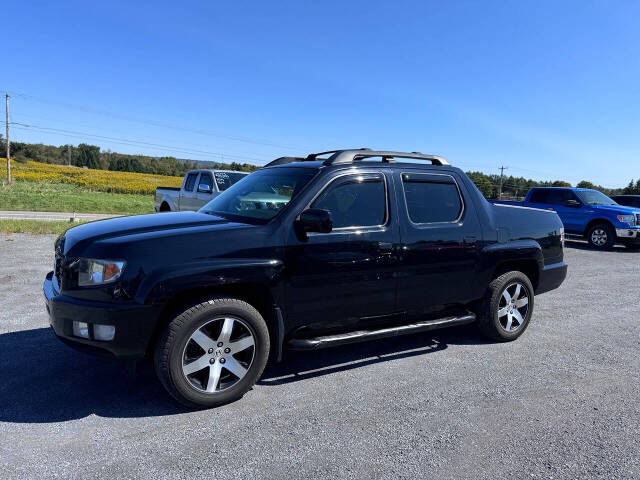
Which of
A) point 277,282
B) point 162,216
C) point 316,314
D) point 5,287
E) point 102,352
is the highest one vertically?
point 162,216

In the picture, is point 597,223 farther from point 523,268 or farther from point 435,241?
point 435,241

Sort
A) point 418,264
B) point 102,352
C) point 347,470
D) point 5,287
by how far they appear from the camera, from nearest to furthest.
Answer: point 347,470 → point 102,352 → point 418,264 → point 5,287

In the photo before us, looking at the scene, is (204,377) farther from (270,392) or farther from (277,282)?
(277,282)

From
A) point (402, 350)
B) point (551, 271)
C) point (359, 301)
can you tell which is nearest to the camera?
point (359, 301)

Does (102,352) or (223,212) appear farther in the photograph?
(223,212)

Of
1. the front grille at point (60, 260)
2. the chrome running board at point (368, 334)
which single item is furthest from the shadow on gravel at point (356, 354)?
the front grille at point (60, 260)

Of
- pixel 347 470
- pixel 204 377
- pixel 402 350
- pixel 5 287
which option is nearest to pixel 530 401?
pixel 402 350

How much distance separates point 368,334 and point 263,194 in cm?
158

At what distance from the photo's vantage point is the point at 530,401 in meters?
3.55

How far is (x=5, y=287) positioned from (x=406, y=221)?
5.90 meters

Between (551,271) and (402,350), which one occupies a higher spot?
(551,271)

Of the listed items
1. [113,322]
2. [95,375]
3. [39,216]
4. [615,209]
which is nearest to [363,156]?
[113,322]

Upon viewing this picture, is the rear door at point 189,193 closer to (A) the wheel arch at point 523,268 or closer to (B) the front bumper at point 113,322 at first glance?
(A) the wheel arch at point 523,268

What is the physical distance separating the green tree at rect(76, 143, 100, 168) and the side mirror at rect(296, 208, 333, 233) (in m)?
110
